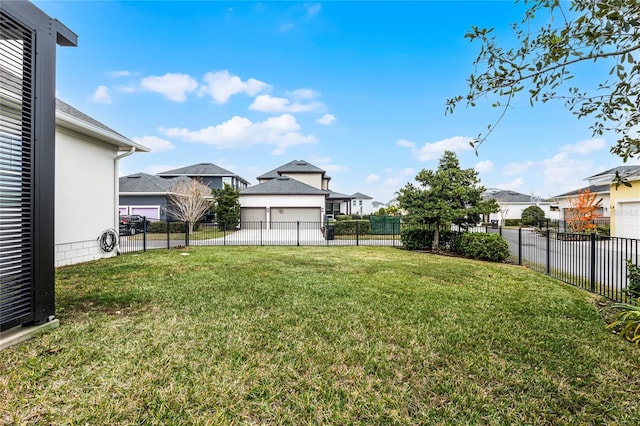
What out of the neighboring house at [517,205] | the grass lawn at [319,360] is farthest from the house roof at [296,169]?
the grass lawn at [319,360]

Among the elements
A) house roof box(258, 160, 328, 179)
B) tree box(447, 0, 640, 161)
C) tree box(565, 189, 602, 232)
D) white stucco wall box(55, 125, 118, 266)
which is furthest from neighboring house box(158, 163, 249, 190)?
tree box(447, 0, 640, 161)

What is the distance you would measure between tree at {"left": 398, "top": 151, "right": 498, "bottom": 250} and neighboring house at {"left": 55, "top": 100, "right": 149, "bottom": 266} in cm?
1073

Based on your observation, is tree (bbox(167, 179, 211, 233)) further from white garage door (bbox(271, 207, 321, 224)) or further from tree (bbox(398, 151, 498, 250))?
tree (bbox(398, 151, 498, 250))

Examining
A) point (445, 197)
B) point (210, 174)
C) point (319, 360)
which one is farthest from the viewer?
point (210, 174)

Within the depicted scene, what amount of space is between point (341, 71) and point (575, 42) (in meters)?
13.3

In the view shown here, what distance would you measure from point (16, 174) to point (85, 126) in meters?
5.36

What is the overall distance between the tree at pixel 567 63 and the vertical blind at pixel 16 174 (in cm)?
483

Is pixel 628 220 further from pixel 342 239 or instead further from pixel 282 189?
pixel 282 189

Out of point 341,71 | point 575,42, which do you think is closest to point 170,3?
point 341,71

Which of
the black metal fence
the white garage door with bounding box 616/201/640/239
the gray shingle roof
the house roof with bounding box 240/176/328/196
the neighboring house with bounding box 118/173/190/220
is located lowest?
the black metal fence

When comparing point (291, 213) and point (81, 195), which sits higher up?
point (81, 195)

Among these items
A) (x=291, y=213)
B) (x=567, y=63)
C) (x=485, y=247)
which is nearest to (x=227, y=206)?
(x=291, y=213)

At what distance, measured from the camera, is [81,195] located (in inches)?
308

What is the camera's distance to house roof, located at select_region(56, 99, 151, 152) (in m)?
6.77
